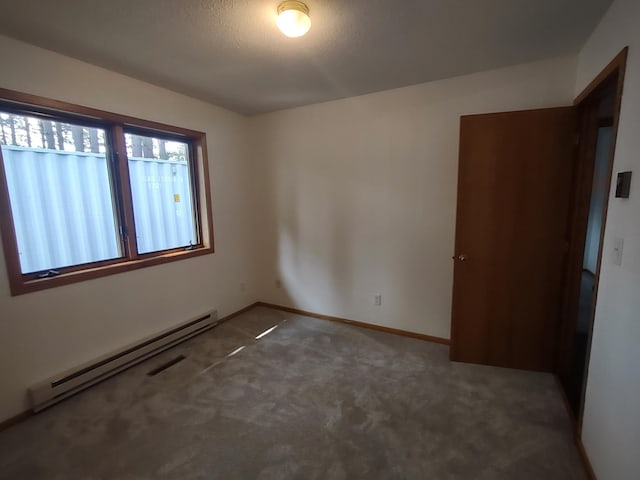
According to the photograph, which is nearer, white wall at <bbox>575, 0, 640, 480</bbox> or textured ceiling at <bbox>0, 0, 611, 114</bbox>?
white wall at <bbox>575, 0, 640, 480</bbox>

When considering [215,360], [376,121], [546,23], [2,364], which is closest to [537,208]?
[546,23]

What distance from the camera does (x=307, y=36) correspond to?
1.85m

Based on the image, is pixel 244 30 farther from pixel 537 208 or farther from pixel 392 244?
pixel 537 208

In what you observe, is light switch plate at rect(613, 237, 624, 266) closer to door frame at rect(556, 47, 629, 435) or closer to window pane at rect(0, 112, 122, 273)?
door frame at rect(556, 47, 629, 435)

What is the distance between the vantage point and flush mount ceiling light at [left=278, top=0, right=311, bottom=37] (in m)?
1.53

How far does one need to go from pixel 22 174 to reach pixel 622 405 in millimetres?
3606

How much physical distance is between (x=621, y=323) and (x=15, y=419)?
3.48 meters

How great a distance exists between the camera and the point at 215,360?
8.48ft

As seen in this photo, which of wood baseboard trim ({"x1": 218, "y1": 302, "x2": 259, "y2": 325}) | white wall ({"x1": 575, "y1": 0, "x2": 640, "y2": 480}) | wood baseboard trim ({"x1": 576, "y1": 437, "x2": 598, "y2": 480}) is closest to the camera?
white wall ({"x1": 575, "y1": 0, "x2": 640, "y2": 480})

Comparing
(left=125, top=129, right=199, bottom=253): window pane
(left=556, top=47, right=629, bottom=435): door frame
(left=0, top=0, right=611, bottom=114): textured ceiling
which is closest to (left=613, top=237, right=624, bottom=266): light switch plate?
(left=556, top=47, right=629, bottom=435): door frame

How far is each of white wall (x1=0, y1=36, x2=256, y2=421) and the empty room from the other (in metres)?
0.02

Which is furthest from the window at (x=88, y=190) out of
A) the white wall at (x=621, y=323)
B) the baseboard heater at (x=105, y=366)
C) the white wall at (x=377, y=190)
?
the white wall at (x=621, y=323)

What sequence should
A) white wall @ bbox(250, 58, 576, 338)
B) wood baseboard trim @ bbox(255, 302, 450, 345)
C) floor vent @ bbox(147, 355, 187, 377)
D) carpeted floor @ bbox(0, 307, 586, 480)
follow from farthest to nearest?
wood baseboard trim @ bbox(255, 302, 450, 345)
white wall @ bbox(250, 58, 576, 338)
floor vent @ bbox(147, 355, 187, 377)
carpeted floor @ bbox(0, 307, 586, 480)

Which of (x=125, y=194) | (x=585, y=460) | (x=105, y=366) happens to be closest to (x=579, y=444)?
(x=585, y=460)
